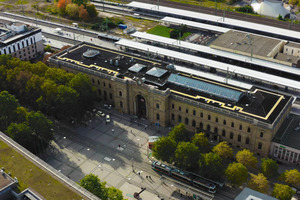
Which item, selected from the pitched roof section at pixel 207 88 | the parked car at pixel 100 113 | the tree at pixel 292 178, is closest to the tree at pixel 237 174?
the tree at pixel 292 178

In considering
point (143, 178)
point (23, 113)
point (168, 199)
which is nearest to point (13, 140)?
point (23, 113)

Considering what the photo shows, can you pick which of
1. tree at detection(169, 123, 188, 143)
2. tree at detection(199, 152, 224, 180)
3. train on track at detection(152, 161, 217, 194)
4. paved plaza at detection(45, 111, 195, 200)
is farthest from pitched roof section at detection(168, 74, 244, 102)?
train on track at detection(152, 161, 217, 194)

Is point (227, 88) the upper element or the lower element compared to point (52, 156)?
upper

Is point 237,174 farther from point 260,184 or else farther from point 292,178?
point 292,178

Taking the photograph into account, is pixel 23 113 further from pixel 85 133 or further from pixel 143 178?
pixel 143 178

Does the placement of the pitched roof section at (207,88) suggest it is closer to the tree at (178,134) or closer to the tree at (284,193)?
the tree at (178,134)

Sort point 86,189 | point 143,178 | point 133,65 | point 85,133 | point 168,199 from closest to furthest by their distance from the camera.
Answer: point 86,189 < point 168,199 < point 143,178 < point 85,133 < point 133,65

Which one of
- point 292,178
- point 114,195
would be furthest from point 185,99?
point 114,195
